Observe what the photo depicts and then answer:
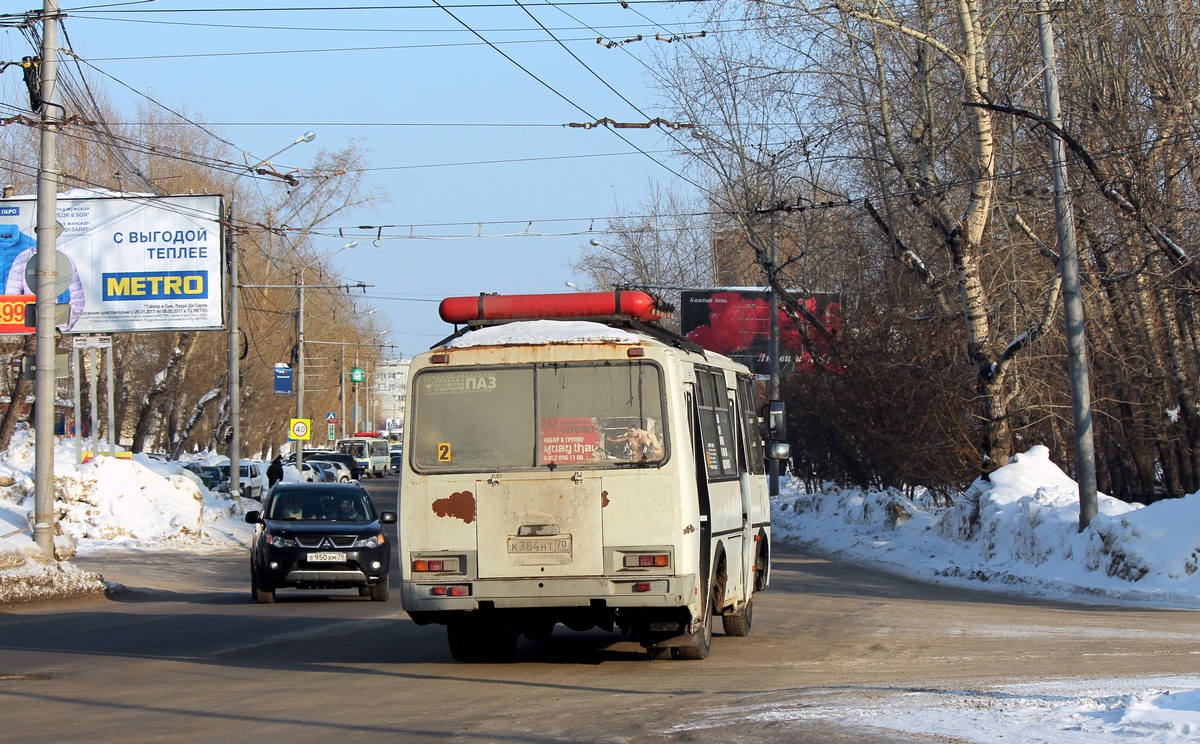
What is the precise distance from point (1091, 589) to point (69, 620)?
13.3 metres

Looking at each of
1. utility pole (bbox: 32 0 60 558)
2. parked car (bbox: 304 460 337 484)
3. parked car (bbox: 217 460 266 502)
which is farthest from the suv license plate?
parked car (bbox: 304 460 337 484)

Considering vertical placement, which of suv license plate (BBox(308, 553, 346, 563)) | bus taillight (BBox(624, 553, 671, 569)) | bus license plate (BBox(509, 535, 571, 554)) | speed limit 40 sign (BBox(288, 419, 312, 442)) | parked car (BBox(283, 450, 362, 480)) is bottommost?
suv license plate (BBox(308, 553, 346, 563))

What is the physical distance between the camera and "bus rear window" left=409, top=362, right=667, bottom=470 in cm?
1045

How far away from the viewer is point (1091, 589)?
18.9 m

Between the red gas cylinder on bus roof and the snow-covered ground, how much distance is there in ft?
12.7

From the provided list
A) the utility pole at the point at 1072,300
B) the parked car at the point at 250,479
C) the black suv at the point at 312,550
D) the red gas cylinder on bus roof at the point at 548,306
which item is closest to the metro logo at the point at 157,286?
the parked car at the point at 250,479

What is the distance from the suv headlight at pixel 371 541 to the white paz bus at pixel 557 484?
25.0 feet

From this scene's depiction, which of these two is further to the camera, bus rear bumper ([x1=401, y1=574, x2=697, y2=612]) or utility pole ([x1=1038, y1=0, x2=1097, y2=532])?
utility pole ([x1=1038, y1=0, x2=1097, y2=532])

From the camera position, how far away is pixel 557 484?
1040cm

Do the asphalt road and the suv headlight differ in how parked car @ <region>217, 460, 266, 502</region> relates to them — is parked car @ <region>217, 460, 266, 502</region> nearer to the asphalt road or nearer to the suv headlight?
the suv headlight

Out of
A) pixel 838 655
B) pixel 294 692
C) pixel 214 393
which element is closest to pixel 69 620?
pixel 294 692

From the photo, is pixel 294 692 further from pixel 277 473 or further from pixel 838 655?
pixel 277 473

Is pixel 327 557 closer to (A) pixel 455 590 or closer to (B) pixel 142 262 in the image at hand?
(A) pixel 455 590

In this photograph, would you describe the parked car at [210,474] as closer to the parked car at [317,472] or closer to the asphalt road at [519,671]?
the parked car at [317,472]
